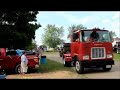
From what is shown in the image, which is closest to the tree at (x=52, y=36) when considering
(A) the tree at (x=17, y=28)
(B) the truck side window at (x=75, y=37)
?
(A) the tree at (x=17, y=28)

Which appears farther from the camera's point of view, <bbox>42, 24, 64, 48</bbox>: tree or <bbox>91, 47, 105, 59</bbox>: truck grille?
<bbox>42, 24, 64, 48</bbox>: tree

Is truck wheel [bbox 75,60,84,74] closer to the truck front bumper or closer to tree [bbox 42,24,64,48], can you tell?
the truck front bumper

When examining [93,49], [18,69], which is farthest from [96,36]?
[18,69]

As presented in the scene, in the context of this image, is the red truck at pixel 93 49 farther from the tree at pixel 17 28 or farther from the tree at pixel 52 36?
the tree at pixel 52 36

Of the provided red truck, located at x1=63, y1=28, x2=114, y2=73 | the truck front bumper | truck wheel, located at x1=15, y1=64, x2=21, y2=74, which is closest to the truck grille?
red truck, located at x1=63, y1=28, x2=114, y2=73

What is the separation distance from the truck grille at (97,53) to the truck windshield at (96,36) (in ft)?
1.59

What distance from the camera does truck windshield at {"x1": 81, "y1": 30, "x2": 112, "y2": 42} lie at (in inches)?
597

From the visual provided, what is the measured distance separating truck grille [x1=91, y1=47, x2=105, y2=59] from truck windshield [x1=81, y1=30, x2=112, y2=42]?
48 centimetres

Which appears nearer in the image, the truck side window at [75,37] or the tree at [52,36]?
the truck side window at [75,37]

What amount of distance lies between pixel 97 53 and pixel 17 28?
535 inches

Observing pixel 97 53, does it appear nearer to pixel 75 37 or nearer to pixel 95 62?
pixel 95 62

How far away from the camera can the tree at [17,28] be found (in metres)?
25.6

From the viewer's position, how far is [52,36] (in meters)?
67.5
